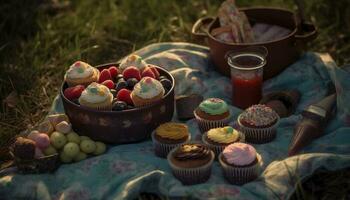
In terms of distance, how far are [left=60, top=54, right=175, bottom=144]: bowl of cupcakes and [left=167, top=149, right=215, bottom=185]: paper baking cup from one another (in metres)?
0.44

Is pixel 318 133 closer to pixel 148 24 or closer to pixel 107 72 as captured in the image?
pixel 107 72

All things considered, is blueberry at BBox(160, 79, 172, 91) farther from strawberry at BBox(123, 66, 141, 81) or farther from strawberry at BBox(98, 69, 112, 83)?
strawberry at BBox(98, 69, 112, 83)

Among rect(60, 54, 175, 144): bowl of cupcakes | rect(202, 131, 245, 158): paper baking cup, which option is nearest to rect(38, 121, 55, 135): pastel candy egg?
rect(60, 54, 175, 144): bowl of cupcakes

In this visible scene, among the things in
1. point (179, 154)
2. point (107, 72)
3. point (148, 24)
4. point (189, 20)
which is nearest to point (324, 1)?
point (189, 20)

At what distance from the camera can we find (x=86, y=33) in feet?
17.6

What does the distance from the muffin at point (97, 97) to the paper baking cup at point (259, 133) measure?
30.7 inches

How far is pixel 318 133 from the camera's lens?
3.64m

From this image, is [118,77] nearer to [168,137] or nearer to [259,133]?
[168,137]

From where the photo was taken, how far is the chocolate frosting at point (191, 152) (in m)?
3.29

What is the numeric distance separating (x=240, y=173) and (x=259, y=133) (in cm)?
45

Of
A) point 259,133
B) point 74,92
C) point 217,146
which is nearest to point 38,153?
point 74,92

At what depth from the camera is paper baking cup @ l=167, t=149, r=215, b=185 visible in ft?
10.7

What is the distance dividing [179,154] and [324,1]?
2.73 metres

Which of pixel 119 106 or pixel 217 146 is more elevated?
pixel 119 106
